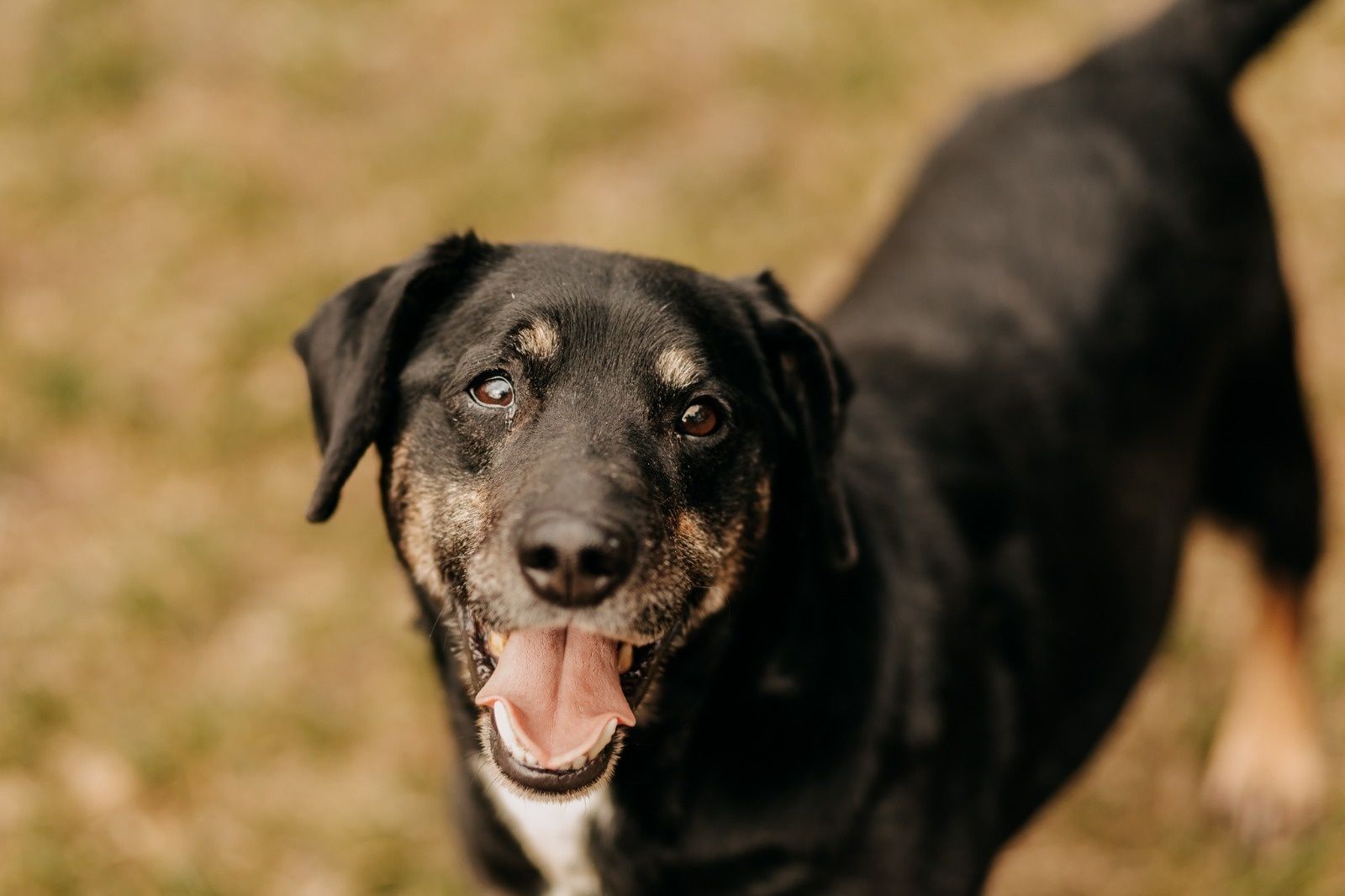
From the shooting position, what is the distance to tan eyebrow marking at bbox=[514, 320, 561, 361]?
250 cm

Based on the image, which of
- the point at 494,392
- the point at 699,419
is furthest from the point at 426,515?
the point at 699,419

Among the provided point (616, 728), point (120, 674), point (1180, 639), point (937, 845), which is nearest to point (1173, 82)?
point (1180, 639)

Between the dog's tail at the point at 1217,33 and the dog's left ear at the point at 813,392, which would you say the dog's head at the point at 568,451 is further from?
→ the dog's tail at the point at 1217,33

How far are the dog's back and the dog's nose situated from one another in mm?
803

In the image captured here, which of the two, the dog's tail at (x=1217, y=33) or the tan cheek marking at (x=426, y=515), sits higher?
the dog's tail at (x=1217, y=33)

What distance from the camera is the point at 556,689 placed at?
2.46 metres

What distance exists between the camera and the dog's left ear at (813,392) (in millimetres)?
2637

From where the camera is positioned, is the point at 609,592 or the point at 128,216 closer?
the point at 609,592

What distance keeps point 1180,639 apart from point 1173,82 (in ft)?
6.09

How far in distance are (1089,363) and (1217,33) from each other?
120 cm

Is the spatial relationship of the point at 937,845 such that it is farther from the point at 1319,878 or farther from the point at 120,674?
the point at 120,674

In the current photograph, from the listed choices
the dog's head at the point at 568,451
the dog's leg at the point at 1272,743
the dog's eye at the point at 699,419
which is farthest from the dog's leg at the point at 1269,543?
the dog's eye at the point at 699,419

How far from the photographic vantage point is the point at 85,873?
3652 mm

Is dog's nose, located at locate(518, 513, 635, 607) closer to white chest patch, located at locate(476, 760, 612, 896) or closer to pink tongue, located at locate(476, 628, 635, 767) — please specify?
pink tongue, located at locate(476, 628, 635, 767)
